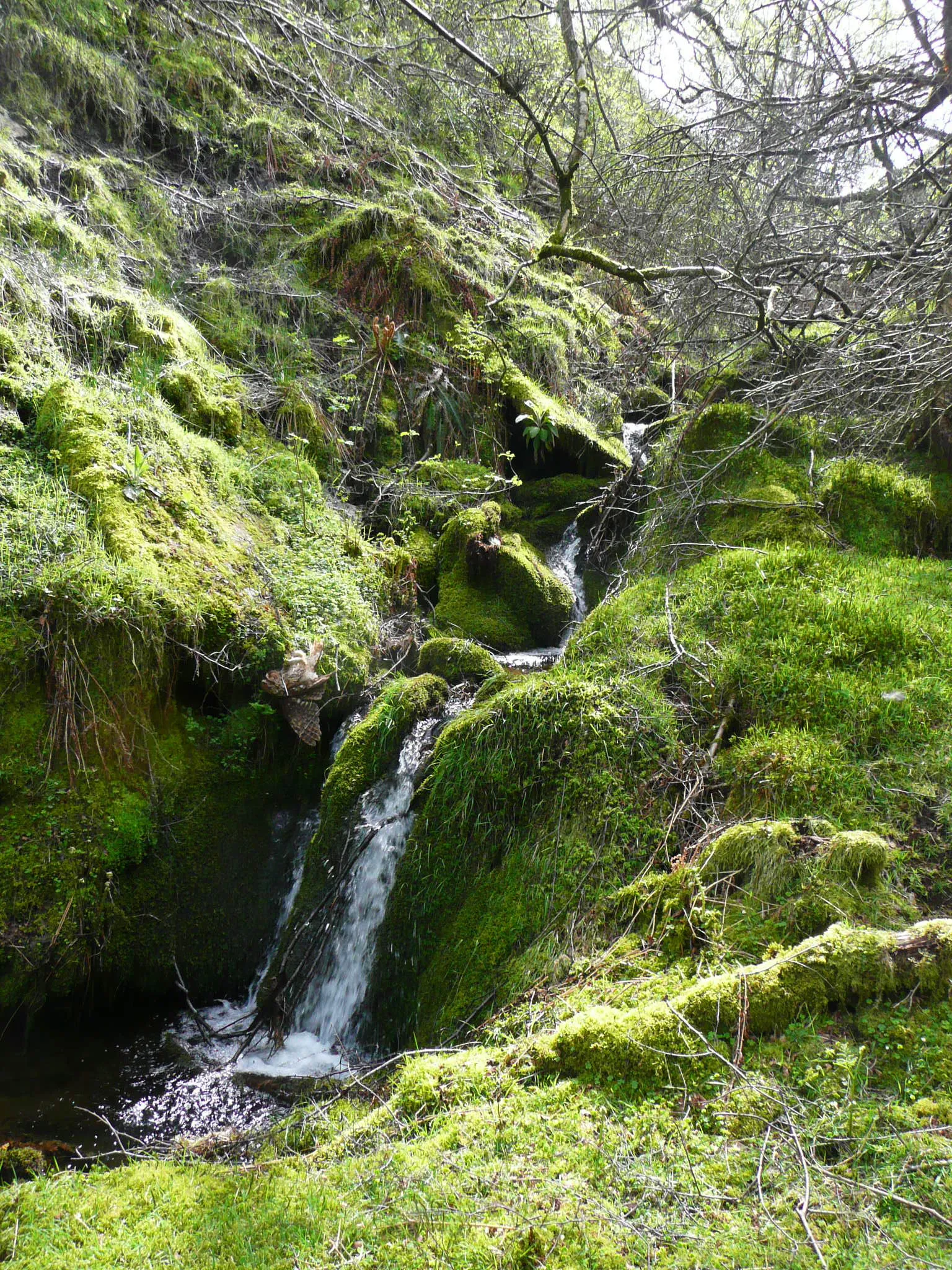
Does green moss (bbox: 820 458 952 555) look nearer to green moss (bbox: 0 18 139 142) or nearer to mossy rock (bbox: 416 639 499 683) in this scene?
mossy rock (bbox: 416 639 499 683)

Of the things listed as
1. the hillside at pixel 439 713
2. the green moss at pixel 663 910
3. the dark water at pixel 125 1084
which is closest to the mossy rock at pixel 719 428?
the hillside at pixel 439 713

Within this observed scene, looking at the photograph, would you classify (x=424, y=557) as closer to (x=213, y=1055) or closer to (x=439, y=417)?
(x=439, y=417)

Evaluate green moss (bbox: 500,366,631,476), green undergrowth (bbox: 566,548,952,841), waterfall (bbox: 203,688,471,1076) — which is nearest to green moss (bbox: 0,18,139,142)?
green moss (bbox: 500,366,631,476)

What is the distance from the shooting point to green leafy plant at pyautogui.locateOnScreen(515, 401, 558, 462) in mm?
7871

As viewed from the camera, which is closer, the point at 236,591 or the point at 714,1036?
the point at 714,1036

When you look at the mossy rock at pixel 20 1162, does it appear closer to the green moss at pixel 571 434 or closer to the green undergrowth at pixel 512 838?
the green undergrowth at pixel 512 838

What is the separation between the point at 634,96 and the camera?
7.86m

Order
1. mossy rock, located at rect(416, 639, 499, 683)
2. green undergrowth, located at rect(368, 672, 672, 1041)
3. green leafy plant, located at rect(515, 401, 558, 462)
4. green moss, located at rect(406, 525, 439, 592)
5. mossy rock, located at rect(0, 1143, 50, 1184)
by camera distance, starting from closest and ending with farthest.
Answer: mossy rock, located at rect(0, 1143, 50, 1184)
green undergrowth, located at rect(368, 672, 672, 1041)
mossy rock, located at rect(416, 639, 499, 683)
green moss, located at rect(406, 525, 439, 592)
green leafy plant, located at rect(515, 401, 558, 462)

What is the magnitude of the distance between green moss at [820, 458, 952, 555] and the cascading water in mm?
2365

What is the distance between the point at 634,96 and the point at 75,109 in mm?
5990

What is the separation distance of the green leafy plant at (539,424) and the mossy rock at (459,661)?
3235mm

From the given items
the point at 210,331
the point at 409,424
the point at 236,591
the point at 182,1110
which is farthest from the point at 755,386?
the point at 182,1110

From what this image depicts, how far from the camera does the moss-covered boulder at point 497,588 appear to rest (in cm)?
682

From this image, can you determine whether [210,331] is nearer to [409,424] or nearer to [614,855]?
[409,424]
